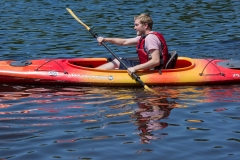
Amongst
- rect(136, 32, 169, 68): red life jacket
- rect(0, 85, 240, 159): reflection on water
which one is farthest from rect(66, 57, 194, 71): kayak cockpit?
rect(0, 85, 240, 159): reflection on water

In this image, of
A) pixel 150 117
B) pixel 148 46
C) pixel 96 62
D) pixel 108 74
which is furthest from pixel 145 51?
pixel 150 117

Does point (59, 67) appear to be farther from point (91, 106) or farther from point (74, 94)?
point (91, 106)

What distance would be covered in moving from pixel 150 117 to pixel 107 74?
180 cm

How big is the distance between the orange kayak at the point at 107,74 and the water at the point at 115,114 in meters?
0.10

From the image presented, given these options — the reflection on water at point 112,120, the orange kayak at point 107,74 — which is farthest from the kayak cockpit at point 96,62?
the reflection on water at point 112,120

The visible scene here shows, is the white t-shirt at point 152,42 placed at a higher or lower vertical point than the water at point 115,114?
higher

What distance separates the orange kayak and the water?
0.33 ft

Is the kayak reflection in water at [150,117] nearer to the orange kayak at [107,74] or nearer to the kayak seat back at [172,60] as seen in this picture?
the orange kayak at [107,74]

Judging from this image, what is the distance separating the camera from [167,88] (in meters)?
8.48

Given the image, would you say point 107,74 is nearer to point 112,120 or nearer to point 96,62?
point 96,62

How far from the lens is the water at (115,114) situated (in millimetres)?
5777

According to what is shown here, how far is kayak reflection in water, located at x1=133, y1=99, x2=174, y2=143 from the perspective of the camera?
6.21 m

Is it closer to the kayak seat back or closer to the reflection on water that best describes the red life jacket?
the kayak seat back

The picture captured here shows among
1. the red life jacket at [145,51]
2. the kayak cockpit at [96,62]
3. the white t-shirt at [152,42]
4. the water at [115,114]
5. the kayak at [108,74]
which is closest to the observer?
the water at [115,114]
